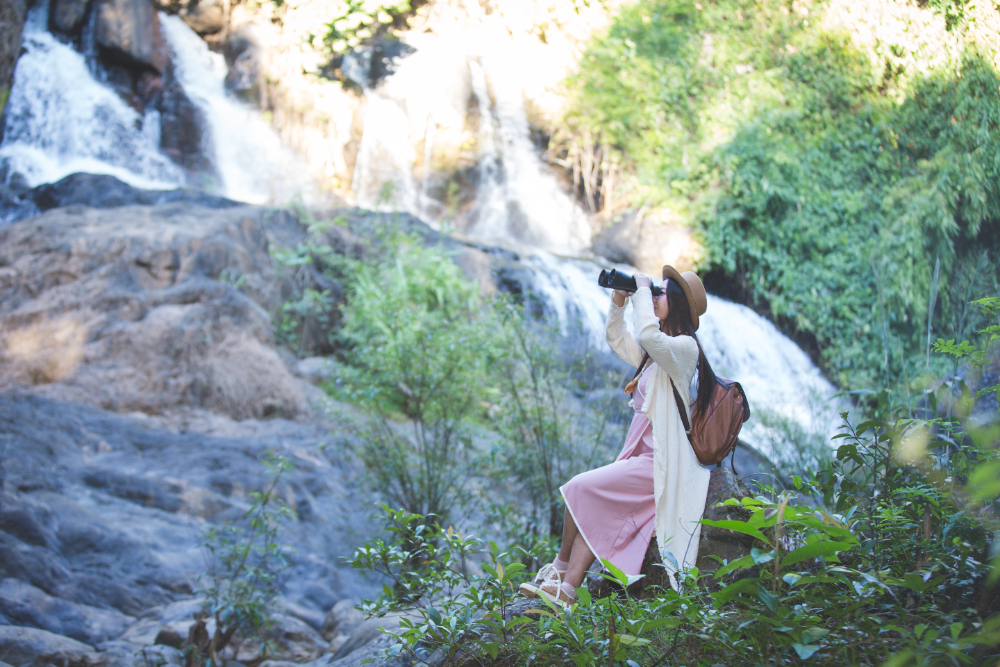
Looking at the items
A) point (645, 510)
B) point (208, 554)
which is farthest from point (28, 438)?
point (645, 510)

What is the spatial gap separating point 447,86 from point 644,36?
4.73 metres

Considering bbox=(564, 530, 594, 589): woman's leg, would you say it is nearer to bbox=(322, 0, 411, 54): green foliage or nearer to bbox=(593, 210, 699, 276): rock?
bbox=(593, 210, 699, 276): rock

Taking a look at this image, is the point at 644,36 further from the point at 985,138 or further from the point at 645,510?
the point at 645,510

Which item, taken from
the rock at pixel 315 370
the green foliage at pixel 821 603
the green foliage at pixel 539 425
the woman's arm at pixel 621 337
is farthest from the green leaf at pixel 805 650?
the rock at pixel 315 370

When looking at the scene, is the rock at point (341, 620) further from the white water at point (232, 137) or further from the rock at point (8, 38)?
the white water at point (232, 137)

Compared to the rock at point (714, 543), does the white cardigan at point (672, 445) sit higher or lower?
higher

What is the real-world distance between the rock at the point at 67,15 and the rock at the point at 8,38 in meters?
13.2

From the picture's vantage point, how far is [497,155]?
14.8 m

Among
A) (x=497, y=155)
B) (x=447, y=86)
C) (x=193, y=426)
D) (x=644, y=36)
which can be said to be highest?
(x=644, y=36)

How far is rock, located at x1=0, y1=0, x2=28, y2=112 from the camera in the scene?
2.58 meters

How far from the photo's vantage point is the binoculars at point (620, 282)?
2719 millimetres

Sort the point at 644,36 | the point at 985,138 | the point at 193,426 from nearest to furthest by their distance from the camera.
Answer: the point at 985,138 < the point at 193,426 < the point at 644,36

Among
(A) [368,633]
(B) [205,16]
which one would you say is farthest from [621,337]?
(B) [205,16]

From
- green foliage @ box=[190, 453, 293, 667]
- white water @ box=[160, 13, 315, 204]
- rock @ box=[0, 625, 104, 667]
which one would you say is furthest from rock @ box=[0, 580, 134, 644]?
white water @ box=[160, 13, 315, 204]
